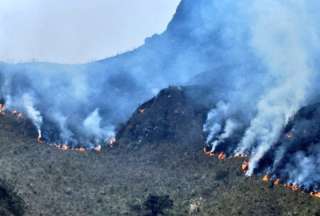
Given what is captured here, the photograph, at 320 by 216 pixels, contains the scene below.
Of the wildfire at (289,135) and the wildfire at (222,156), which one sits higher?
the wildfire at (222,156)

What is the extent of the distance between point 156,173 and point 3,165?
1847 inches

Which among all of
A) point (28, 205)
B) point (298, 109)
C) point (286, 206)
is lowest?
point (286, 206)

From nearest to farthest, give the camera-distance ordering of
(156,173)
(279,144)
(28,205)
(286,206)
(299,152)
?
(286,206), (28,205), (299,152), (279,144), (156,173)

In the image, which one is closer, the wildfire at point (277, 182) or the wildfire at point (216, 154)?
the wildfire at point (277, 182)

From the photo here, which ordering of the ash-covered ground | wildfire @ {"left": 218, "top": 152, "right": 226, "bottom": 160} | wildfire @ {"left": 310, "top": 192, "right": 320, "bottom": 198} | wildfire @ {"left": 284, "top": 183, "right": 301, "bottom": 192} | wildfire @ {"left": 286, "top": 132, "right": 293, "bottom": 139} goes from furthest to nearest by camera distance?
wildfire @ {"left": 218, "top": 152, "right": 226, "bottom": 160}
wildfire @ {"left": 286, "top": 132, "right": 293, "bottom": 139}
wildfire @ {"left": 284, "top": 183, "right": 301, "bottom": 192}
the ash-covered ground
wildfire @ {"left": 310, "top": 192, "right": 320, "bottom": 198}

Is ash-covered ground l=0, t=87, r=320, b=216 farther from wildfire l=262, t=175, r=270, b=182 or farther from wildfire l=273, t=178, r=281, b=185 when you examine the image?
wildfire l=262, t=175, r=270, b=182

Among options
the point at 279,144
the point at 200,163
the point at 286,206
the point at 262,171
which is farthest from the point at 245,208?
the point at 200,163

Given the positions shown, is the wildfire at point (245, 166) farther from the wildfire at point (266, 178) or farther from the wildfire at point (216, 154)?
the wildfire at point (216, 154)

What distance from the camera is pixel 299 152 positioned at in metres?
163

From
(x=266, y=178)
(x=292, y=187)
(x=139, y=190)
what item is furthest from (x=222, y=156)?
(x=292, y=187)

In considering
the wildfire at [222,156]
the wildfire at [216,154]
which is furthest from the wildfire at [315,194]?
the wildfire at [222,156]

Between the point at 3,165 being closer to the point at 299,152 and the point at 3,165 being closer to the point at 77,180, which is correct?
the point at 77,180

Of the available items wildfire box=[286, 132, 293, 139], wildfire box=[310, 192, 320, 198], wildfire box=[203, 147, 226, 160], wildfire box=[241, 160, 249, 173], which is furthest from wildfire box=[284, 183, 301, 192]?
wildfire box=[203, 147, 226, 160]

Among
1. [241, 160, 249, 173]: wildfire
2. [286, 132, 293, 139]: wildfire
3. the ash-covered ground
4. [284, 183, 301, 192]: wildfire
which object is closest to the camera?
the ash-covered ground
